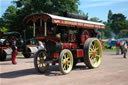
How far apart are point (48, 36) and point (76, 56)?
6.13ft

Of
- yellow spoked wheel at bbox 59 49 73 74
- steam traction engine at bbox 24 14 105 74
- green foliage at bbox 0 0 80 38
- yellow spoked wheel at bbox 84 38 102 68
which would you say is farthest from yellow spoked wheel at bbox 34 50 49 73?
green foliage at bbox 0 0 80 38

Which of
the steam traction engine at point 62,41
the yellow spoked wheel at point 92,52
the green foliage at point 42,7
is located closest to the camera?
the steam traction engine at point 62,41

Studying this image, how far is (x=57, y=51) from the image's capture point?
29.4 ft

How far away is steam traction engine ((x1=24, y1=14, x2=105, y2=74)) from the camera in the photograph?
862cm

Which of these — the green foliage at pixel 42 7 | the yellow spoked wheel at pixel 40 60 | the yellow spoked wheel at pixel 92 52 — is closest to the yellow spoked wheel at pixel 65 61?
the yellow spoked wheel at pixel 40 60

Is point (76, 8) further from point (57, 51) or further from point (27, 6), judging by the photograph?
point (57, 51)

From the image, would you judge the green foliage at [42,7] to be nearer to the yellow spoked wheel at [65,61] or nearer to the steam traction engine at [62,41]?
the steam traction engine at [62,41]

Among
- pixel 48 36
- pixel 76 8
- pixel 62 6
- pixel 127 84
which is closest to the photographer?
pixel 127 84

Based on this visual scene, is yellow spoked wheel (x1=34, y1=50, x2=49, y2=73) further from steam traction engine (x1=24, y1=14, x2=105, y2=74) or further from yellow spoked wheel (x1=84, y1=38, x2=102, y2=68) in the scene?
yellow spoked wheel (x1=84, y1=38, x2=102, y2=68)

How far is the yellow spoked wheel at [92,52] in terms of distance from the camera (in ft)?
31.9

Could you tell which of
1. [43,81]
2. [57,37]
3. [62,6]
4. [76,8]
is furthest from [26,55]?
[76,8]

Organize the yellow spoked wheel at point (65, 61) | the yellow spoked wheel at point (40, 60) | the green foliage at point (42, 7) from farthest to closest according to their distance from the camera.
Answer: the green foliage at point (42, 7) → the yellow spoked wheel at point (40, 60) → the yellow spoked wheel at point (65, 61)

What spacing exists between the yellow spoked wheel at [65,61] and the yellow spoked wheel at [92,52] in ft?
3.51

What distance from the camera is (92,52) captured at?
10359 mm
